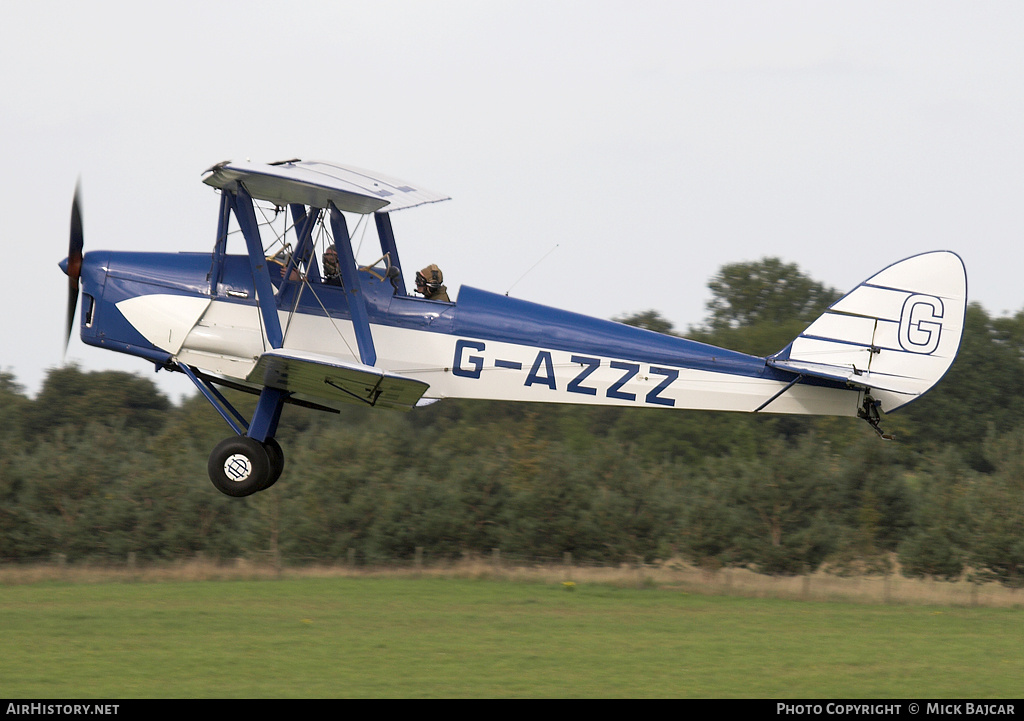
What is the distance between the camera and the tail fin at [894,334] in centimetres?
1061

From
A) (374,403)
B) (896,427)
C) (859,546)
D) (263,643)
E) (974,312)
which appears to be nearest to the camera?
(374,403)

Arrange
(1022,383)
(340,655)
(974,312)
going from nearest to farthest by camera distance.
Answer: (340,655), (1022,383), (974,312)

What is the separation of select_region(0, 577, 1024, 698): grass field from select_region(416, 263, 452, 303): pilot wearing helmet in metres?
Answer: 4.26

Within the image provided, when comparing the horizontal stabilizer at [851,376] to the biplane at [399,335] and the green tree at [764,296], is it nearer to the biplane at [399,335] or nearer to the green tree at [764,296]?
the biplane at [399,335]

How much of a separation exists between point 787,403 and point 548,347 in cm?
226

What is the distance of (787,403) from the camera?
10.8 meters

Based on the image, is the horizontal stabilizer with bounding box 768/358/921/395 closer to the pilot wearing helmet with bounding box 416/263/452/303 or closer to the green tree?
the pilot wearing helmet with bounding box 416/263/452/303

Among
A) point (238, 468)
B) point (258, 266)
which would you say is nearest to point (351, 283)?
point (258, 266)

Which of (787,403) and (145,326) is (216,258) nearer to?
(145,326)

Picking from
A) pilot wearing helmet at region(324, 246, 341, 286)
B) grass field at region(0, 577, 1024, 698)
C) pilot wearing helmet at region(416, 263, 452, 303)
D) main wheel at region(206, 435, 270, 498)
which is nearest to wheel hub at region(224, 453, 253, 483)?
main wheel at region(206, 435, 270, 498)

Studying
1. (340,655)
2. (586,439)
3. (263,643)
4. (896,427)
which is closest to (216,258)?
(340,655)

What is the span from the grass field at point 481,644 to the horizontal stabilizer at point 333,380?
3.57 meters

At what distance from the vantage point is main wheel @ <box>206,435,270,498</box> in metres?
10.3

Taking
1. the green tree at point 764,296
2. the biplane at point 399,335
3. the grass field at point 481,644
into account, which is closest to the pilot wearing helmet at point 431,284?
the biplane at point 399,335
